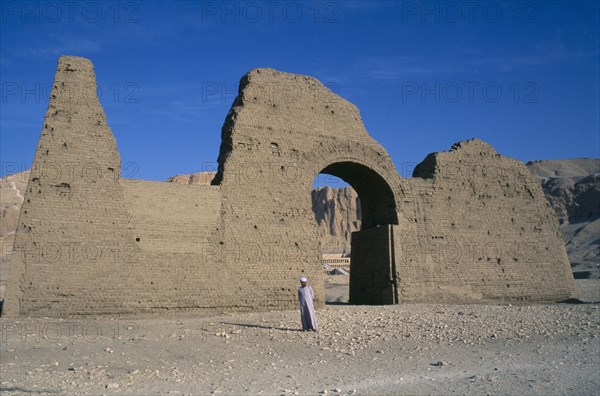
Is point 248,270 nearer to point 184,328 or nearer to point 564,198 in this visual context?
point 184,328

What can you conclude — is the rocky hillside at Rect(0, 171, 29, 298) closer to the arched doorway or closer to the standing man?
the arched doorway

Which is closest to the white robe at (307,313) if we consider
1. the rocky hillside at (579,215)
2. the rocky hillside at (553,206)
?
the rocky hillside at (553,206)

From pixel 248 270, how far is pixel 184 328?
8.97 feet

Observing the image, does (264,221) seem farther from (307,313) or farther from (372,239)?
(372,239)

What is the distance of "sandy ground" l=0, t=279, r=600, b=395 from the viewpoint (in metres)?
5.34

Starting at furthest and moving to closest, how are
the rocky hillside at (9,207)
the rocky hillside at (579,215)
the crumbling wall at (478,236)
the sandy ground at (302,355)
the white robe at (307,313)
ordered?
the rocky hillside at (9,207) → the rocky hillside at (579,215) → the crumbling wall at (478,236) → the white robe at (307,313) → the sandy ground at (302,355)

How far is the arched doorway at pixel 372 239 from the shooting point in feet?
44.6

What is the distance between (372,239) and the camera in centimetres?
1443

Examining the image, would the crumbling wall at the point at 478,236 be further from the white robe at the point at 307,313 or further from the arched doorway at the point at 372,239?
the white robe at the point at 307,313

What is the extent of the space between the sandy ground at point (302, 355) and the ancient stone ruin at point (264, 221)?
925 millimetres

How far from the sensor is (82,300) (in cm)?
981

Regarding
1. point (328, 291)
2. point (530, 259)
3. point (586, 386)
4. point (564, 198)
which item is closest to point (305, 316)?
point (586, 386)

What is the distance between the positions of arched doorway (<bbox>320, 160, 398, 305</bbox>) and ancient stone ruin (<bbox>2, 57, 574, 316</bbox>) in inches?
2.1

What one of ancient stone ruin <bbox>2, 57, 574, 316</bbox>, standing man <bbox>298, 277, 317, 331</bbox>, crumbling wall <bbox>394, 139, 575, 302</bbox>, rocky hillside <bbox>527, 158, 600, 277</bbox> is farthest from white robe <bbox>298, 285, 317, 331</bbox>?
rocky hillside <bbox>527, 158, 600, 277</bbox>
